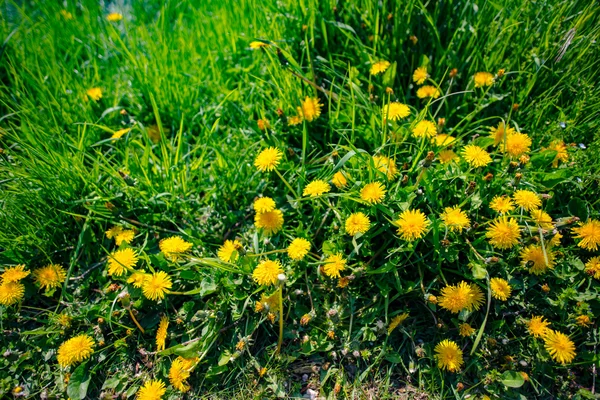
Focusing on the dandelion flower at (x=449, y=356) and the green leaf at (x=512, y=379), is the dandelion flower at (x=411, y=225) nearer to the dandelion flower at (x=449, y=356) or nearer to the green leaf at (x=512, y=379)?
the dandelion flower at (x=449, y=356)

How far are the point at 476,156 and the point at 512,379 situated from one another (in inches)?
32.3

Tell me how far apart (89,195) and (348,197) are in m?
1.18

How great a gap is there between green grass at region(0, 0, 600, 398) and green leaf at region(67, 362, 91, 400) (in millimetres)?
43

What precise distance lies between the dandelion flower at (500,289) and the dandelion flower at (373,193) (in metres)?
0.51

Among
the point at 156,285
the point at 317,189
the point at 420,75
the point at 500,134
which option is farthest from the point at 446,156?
the point at 156,285

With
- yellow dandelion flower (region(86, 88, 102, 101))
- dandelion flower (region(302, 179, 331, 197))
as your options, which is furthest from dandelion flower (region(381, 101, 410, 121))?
yellow dandelion flower (region(86, 88, 102, 101))

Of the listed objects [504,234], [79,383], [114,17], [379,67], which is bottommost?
[79,383]

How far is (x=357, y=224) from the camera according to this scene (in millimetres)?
1612

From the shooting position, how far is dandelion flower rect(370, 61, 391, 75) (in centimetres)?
197

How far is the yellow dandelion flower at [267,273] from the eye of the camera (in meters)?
1.62

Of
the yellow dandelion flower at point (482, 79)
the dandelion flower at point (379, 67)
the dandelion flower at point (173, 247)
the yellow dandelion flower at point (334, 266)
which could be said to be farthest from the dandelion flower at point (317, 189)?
the yellow dandelion flower at point (482, 79)

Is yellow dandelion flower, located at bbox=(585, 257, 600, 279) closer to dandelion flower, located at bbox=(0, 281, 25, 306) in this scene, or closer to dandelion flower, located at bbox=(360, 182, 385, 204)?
dandelion flower, located at bbox=(360, 182, 385, 204)

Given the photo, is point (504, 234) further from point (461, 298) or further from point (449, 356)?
point (449, 356)

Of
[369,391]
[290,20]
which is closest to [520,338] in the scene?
[369,391]
